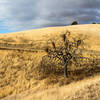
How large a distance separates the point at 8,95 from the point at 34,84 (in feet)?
5.73

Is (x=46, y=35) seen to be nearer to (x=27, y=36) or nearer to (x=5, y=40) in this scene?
(x=27, y=36)

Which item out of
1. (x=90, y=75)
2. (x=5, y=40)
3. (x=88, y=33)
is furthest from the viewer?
(x=88, y=33)

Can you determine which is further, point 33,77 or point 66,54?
point 33,77

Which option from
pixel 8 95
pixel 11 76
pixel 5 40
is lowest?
pixel 8 95

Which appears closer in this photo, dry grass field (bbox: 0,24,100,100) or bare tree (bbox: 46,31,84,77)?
dry grass field (bbox: 0,24,100,100)

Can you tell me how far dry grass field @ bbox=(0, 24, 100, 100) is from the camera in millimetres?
7004

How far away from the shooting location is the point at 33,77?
9.28 meters

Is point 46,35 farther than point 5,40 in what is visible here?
Yes

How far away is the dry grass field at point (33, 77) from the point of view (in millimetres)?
7004

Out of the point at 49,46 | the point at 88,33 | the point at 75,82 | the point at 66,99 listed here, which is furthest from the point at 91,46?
the point at 66,99

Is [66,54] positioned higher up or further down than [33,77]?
higher up

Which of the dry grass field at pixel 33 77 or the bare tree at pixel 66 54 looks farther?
the bare tree at pixel 66 54

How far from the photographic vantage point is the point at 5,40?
12219 mm

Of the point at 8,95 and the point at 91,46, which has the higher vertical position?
the point at 91,46
